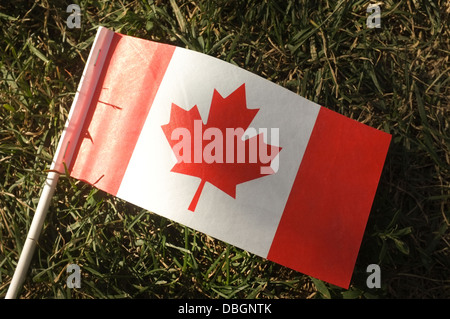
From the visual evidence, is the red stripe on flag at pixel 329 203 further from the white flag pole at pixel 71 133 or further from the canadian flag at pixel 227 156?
the white flag pole at pixel 71 133

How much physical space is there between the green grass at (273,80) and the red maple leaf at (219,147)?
0.63ft

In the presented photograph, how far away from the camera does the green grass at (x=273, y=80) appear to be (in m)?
1.32

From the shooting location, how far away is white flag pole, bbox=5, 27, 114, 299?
127 centimetres

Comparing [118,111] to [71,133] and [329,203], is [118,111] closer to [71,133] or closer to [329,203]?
[71,133]

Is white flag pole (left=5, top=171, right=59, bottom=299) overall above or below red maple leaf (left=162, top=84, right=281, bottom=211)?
below

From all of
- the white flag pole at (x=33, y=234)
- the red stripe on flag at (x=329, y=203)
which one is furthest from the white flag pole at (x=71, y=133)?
the red stripe on flag at (x=329, y=203)

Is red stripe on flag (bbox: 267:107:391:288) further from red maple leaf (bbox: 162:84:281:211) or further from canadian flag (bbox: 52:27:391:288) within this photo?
red maple leaf (bbox: 162:84:281:211)

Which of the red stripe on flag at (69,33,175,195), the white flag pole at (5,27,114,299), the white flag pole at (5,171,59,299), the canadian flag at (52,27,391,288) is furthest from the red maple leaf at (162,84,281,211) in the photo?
the white flag pole at (5,171,59,299)

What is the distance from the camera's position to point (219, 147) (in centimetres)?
125

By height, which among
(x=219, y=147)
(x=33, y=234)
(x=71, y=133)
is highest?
(x=219, y=147)

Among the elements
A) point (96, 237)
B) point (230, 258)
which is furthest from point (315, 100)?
point (96, 237)

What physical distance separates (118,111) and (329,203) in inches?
27.3

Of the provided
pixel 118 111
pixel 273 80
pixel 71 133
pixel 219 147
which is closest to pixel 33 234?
pixel 71 133

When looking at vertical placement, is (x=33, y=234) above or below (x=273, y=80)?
below
